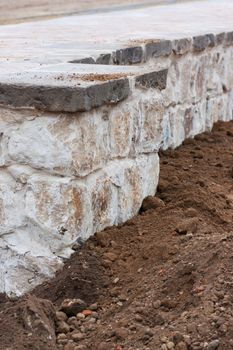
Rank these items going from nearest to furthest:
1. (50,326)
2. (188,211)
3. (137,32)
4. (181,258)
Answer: (50,326), (181,258), (188,211), (137,32)

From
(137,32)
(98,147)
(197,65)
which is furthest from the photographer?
(137,32)

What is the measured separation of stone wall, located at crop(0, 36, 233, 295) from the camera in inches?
132

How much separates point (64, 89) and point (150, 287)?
0.85m

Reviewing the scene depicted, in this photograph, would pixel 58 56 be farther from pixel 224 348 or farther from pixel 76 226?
pixel 224 348

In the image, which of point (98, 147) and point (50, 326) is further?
point (98, 147)

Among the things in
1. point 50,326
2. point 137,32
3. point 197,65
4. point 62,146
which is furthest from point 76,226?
point 137,32

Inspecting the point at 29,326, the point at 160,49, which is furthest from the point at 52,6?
the point at 29,326

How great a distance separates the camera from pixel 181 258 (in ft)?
10.6

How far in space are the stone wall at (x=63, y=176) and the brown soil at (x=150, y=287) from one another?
0.10 m

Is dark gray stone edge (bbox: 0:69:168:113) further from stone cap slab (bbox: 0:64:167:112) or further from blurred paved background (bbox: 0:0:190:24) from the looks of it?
blurred paved background (bbox: 0:0:190:24)

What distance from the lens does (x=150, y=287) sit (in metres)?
3.11

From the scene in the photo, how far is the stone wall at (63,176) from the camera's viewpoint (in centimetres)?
334

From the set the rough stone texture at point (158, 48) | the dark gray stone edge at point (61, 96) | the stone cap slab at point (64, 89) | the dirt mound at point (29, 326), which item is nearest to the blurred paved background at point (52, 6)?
the rough stone texture at point (158, 48)

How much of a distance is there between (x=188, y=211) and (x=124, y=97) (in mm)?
630
